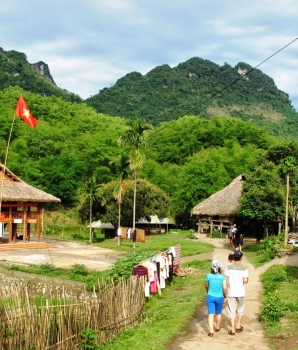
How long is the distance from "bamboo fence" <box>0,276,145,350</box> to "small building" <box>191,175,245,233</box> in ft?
77.6

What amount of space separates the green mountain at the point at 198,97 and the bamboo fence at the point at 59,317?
89408 mm

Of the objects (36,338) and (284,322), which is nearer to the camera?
(36,338)

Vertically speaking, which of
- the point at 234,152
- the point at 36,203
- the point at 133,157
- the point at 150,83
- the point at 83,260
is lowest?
the point at 83,260

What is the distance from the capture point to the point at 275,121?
113 m

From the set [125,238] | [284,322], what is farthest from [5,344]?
[125,238]

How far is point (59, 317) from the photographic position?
24.2 feet

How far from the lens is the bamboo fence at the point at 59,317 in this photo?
714cm

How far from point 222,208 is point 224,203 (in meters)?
0.61

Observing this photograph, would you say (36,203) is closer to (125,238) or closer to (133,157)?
(133,157)

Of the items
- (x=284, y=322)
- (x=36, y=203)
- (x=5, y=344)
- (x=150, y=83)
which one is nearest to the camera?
(x=5, y=344)

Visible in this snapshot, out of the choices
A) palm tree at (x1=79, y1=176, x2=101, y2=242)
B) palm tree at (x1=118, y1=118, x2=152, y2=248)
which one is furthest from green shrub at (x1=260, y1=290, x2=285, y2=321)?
palm tree at (x1=79, y1=176, x2=101, y2=242)

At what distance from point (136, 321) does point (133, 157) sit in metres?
19.5

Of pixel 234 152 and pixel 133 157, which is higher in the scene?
pixel 234 152

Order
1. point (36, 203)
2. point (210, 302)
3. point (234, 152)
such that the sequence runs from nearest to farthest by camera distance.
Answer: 1. point (210, 302)
2. point (36, 203)
3. point (234, 152)
